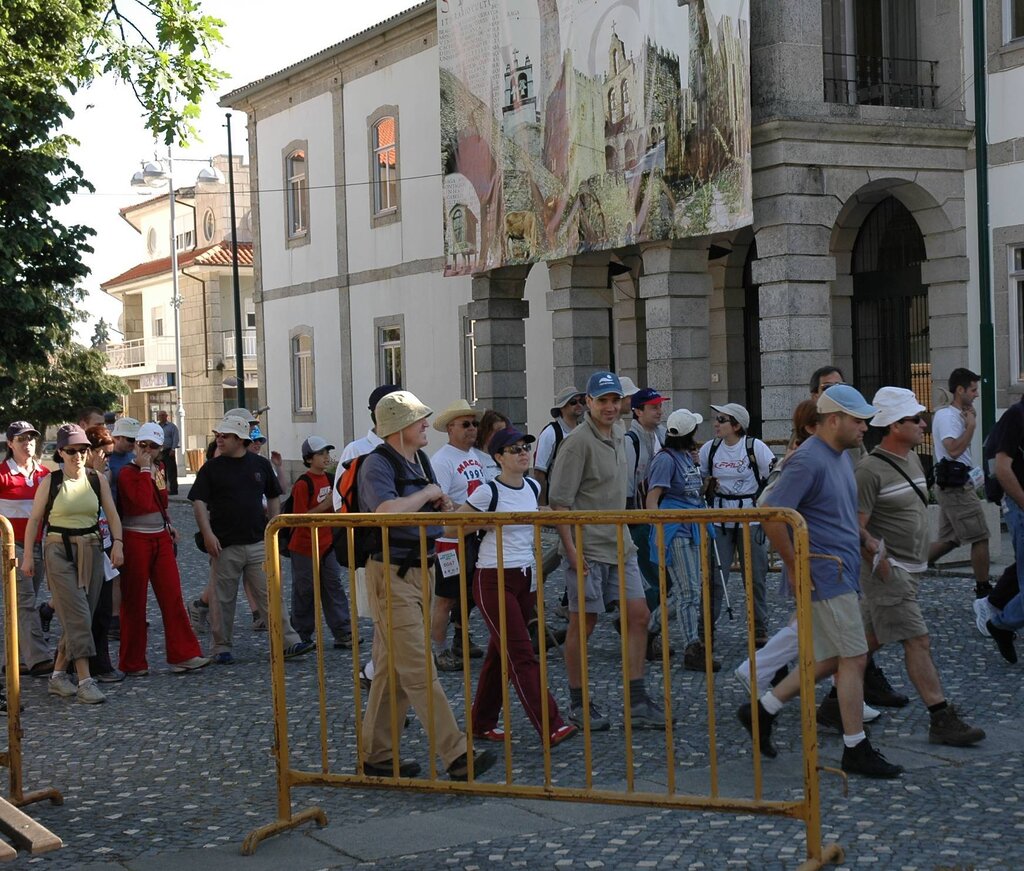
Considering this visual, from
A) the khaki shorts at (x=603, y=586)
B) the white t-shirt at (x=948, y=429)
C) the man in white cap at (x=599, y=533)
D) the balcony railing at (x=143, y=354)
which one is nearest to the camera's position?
the man in white cap at (x=599, y=533)

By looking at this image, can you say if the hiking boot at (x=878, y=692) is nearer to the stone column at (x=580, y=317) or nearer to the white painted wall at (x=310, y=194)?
the stone column at (x=580, y=317)

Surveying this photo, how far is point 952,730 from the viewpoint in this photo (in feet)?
24.0

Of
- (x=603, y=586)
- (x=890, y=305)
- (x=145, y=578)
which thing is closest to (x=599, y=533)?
(x=603, y=586)

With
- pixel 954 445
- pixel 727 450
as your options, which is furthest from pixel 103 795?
pixel 954 445

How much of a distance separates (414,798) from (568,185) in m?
15.8

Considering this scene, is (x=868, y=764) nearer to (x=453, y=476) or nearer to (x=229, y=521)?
(x=453, y=476)

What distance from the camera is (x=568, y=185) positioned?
2166cm

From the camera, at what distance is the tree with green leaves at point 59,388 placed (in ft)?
83.1

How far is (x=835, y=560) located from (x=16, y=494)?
6157mm

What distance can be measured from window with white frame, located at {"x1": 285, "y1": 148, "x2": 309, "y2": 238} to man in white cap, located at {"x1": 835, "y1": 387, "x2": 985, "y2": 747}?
89.2ft

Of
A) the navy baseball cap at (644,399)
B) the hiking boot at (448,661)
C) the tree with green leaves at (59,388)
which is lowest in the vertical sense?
the hiking boot at (448,661)

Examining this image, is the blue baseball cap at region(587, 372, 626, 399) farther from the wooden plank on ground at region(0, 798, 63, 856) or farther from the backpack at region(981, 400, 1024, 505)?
the wooden plank on ground at region(0, 798, 63, 856)

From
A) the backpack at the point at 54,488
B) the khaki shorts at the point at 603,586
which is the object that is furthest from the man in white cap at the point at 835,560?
the backpack at the point at 54,488

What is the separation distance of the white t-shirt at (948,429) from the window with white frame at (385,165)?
19253 millimetres
